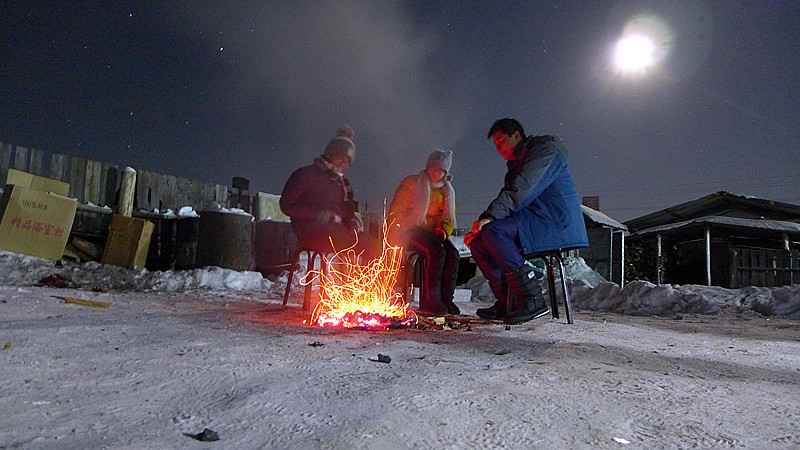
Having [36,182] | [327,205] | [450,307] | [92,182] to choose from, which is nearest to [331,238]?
[327,205]

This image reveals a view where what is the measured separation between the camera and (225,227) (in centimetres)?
819

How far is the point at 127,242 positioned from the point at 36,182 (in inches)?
64.0

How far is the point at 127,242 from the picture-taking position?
7770 millimetres

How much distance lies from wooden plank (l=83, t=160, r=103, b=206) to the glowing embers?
6279 millimetres

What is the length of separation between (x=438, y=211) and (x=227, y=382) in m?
3.54

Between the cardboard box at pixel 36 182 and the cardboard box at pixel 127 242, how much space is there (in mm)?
902

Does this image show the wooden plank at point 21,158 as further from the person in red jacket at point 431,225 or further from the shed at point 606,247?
the shed at point 606,247

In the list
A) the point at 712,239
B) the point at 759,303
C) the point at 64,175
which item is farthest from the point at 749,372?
the point at 712,239

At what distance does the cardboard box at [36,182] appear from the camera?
707cm

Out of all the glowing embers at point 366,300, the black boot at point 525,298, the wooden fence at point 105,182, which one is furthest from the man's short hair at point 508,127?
the wooden fence at point 105,182

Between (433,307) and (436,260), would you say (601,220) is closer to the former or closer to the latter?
(436,260)

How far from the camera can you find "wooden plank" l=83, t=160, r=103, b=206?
27.0 ft

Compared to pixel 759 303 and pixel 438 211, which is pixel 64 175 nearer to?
pixel 438 211

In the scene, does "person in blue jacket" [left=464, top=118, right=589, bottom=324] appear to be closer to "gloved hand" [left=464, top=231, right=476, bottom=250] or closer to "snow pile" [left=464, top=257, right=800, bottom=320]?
"gloved hand" [left=464, top=231, right=476, bottom=250]
